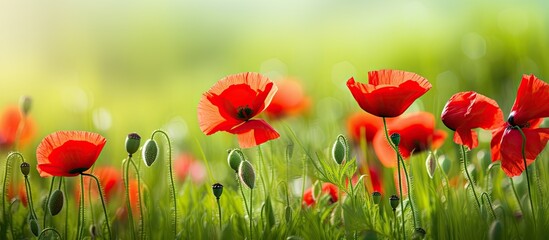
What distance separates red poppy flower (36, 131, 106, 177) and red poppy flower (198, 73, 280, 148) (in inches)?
7.6

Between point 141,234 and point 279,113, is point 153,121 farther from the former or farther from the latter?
point 141,234

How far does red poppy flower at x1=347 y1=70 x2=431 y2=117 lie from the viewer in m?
1.25

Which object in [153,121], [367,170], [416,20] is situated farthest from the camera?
[416,20]

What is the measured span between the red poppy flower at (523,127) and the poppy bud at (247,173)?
1.38 ft

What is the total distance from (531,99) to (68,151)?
77 cm

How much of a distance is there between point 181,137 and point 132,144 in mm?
944

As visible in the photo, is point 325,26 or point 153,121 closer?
point 153,121

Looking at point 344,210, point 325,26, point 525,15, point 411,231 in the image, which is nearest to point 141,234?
point 344,210

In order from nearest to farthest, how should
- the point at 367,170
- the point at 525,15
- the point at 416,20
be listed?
1. the point at 367,170
2. the point at 525,15
3. the point at 416,20

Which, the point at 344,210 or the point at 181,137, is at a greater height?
the point at 181,137

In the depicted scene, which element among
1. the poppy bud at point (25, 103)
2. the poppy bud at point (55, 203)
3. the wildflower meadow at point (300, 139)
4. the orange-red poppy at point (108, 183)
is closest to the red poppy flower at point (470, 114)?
the wildflower meadow at point (300, 139)

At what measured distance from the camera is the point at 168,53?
4363 millimetres

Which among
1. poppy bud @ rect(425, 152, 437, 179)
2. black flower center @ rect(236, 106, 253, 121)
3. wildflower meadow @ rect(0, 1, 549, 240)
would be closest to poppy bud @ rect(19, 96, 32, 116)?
wildflower meadow @ rect(0, 1, 549, 240)

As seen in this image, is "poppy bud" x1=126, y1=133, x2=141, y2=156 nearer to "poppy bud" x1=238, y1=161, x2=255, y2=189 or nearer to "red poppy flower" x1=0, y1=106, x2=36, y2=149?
"poppy bud" x1=238, y1=161, x2=255, y2=189
